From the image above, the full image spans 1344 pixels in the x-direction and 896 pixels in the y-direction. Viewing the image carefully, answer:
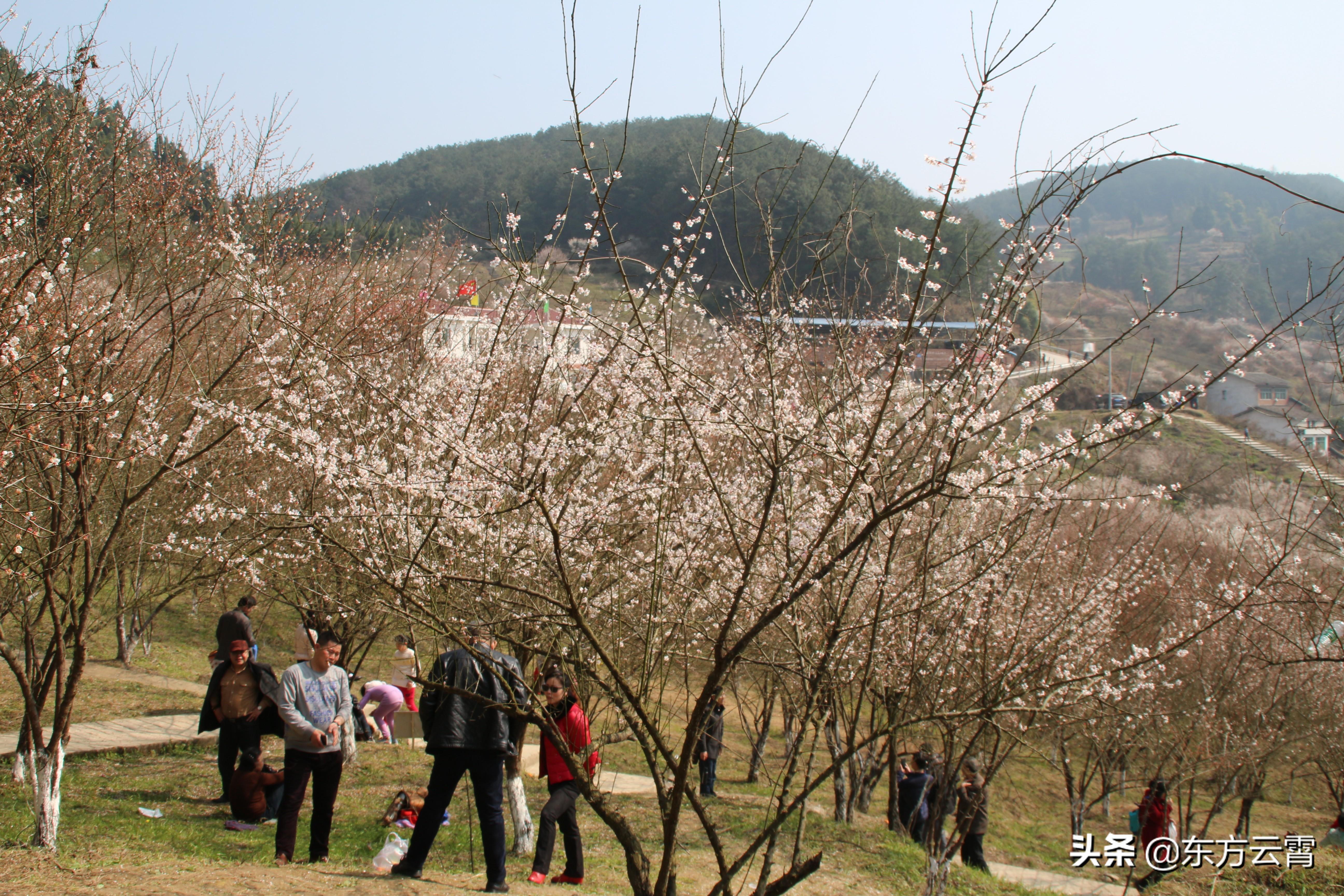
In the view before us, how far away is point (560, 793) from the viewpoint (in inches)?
212

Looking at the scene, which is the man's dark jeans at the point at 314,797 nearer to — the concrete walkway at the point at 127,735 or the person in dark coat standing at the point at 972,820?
the concrete walkway at the point at 127,735

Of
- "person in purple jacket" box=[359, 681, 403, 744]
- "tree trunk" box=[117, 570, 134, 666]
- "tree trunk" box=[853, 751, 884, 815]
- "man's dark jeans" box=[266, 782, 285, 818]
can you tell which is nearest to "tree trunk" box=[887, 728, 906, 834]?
"tree trunk" box=[853, 751, 884, 815]

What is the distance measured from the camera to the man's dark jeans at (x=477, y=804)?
4867 millimetres

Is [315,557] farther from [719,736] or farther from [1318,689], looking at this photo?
[1318,689]

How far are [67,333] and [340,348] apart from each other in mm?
2616

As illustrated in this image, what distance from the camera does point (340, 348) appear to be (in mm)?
7750

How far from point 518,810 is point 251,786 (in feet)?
6.21

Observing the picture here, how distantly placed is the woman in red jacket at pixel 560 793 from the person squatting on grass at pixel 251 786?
204 centimetres

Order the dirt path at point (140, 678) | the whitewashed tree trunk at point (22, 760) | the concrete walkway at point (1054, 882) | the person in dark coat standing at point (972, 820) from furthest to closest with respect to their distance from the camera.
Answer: the dirt path at point (140, 678) → the concrete walkway at point (1054, 882) → the person in dark coat standing at point (972, 820) → the whitewashed tree trunk at point (22, 760)

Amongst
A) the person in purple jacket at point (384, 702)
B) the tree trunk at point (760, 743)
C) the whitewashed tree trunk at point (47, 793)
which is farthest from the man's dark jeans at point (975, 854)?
the whitewashed tree trunk at point (47, 793)

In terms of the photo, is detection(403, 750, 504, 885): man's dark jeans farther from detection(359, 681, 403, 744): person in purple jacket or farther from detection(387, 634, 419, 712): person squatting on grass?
detection(359, 681, 403, 744): person in purple jacket

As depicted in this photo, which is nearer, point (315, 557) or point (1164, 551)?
point (315, 557)

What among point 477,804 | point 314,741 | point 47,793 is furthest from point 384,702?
point 477,804

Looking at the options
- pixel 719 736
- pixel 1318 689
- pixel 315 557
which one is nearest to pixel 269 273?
pixel 315 557
